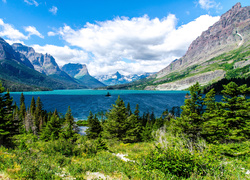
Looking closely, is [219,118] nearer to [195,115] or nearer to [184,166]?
[195,115]

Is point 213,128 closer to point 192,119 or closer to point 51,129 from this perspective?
point 192,119

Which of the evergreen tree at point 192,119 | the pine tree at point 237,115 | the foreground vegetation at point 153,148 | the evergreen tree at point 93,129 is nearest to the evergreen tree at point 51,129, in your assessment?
the foreground vegetation at point 153,148

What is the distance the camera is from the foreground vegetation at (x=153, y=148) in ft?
24.6

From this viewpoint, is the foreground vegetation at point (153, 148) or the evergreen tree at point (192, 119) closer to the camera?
the foreground vegetation at point (153, 148)

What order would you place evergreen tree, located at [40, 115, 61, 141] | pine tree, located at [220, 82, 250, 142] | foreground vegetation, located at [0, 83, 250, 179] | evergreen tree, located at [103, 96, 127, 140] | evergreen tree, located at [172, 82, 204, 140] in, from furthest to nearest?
evergreen tree, located at [40, 115, 61, 141] → evergreen tree, located at [103, 96, 127, 140] → evergreen tree, located at [172, 82, 204, 140] → pine tree, located at [220, 82, 250, 142] → foreground vegetation, located at [0, 83, 250, 179]

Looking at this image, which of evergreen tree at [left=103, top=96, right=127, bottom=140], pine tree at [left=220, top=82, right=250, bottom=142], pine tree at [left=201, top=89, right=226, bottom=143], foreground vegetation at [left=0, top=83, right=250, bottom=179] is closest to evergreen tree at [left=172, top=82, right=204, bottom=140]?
foreground vegetation at [left=0, top=83, right=250, bottom=179]

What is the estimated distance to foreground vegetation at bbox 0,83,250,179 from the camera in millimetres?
7508

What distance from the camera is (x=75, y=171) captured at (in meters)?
8.59

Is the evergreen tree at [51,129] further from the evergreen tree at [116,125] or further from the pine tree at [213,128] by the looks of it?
the pine tree at [213,128]

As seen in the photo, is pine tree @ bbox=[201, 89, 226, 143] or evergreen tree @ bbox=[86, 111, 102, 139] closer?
pine tree @ bbox=[201, 89, 226, 143]

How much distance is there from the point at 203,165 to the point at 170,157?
2.00 meters

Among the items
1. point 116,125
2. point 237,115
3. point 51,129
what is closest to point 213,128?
point 237,115

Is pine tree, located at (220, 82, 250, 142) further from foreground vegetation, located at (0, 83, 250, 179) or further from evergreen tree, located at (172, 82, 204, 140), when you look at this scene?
evergreen tree, located at (172, 82, 204, 140)

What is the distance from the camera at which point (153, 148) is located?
15.3 metres
